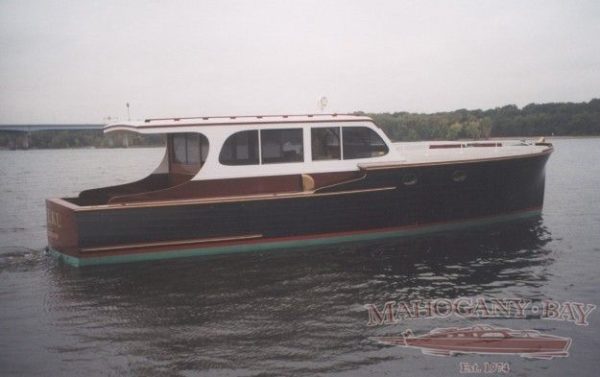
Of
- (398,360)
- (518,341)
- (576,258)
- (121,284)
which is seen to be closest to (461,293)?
(518,341)

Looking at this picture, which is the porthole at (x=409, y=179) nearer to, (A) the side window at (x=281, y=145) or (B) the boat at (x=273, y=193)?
(B) the boat at (x=273, y=193)

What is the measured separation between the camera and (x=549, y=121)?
229 feet

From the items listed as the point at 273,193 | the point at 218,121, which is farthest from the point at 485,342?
the point at 218,121

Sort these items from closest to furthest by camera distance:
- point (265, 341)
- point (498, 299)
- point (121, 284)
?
point (265, 341) < point (498, 299) < point (121, 284)

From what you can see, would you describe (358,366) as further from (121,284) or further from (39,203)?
(39,203)

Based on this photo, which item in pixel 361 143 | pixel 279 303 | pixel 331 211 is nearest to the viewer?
pixel 279 303

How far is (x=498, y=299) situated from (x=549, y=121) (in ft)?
227

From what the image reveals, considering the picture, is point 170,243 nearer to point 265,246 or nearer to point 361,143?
point 265,246

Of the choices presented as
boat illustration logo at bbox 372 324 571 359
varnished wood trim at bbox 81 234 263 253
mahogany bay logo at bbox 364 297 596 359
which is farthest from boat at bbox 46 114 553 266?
boat illustration logo at bbox 372 324 571 359

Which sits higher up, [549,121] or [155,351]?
[549,121]

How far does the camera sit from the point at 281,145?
12008mm

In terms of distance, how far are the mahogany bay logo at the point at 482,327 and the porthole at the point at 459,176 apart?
181 inches

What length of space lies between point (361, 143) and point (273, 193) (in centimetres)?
258

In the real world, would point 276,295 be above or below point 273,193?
below
